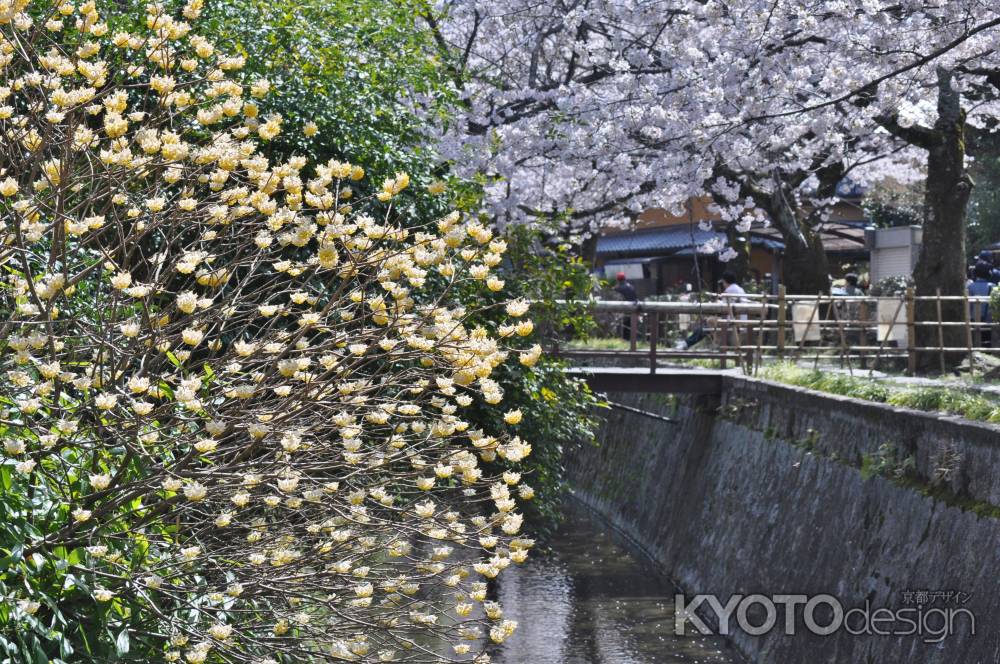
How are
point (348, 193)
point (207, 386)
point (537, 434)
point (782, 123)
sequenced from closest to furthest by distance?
point (207, 386) < point (348, 193) < point (537, 434) < point (782, 123)

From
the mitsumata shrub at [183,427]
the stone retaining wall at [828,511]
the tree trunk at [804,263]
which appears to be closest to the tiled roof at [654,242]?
the tree trunk at [804,263]

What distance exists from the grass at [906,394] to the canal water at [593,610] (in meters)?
2.71

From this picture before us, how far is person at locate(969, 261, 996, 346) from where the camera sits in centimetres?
1757

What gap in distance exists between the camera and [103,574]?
4.77 meters

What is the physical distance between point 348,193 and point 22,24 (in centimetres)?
166

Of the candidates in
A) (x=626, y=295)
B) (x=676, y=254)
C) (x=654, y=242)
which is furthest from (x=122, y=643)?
(x=654, y=242)

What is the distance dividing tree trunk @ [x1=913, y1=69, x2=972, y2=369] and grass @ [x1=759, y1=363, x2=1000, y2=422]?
8.70 ft

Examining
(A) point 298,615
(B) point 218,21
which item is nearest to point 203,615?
(A) point 298,615

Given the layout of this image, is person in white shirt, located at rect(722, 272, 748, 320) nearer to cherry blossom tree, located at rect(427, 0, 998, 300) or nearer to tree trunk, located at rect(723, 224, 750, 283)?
cherry blossom tree, located at rect(427, 0, 998, 300)

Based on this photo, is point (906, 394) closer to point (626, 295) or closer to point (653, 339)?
point (653, 339)

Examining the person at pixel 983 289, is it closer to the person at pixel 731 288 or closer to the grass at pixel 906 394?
the person at pixel 731 288

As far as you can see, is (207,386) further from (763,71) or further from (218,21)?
(763,71)

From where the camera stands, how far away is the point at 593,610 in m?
13.7

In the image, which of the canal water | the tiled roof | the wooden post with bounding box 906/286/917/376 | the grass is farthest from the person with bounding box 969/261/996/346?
the tiled roof
